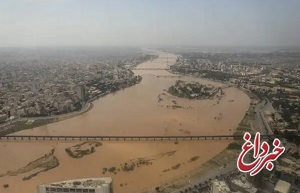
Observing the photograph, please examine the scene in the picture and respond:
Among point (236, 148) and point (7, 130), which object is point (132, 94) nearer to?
point (7, 130)

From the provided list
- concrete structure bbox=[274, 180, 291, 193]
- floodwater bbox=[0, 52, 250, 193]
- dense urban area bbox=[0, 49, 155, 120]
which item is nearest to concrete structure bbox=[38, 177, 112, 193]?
floodwater bbox=[0, 52, 250, 193]

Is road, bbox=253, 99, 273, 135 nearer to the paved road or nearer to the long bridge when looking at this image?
the long bridge

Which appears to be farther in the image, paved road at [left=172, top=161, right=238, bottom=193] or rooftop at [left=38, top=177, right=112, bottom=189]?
paved road at [left=172, top=161, right=238, bottom=193]

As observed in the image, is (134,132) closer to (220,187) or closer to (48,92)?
(220,187)

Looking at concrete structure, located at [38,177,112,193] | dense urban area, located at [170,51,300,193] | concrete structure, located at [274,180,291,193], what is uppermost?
concrete structure, located at [38,177,112,193]

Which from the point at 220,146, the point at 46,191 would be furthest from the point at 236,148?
the point at 46,191

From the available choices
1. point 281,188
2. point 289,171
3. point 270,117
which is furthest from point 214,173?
point 270,117

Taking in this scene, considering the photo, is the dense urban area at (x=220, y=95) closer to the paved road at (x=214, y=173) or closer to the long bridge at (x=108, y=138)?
the paved road at (x=214, y=173)
